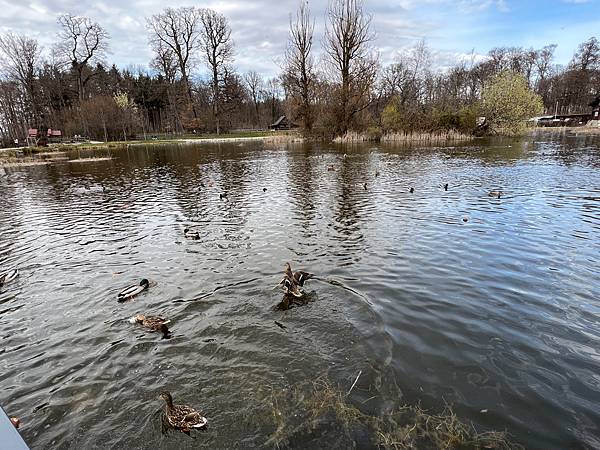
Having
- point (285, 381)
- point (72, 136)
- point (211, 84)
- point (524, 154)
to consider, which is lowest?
point (285, 381)

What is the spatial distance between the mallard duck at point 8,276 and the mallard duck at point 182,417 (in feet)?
22.3

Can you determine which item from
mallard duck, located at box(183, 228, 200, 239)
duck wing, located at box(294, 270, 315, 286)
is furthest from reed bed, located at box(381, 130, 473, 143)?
duck wing, located at box(294, 270, 315, 286)

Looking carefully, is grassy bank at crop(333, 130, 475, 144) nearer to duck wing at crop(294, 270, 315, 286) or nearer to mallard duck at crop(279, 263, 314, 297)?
duck wing at crop(294, 270, 315, 286)

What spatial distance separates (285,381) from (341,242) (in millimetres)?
6024

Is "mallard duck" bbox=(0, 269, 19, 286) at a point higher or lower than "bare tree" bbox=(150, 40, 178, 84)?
lower

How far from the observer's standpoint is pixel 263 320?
22.4ft

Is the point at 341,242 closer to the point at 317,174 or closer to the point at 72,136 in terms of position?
the point at 317,174

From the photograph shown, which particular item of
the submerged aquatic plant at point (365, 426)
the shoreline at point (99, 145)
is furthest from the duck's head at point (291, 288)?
the shoreline at point (99, 145)

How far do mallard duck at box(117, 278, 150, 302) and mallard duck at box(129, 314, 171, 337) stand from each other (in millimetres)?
1015

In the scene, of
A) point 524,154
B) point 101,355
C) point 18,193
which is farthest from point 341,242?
point 524,154

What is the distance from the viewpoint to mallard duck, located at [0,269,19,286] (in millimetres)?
8566

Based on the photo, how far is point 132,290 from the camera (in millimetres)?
7848

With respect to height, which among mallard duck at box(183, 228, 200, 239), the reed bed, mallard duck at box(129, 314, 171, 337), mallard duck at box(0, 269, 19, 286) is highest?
the reed bed

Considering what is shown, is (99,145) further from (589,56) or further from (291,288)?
(589,56)
